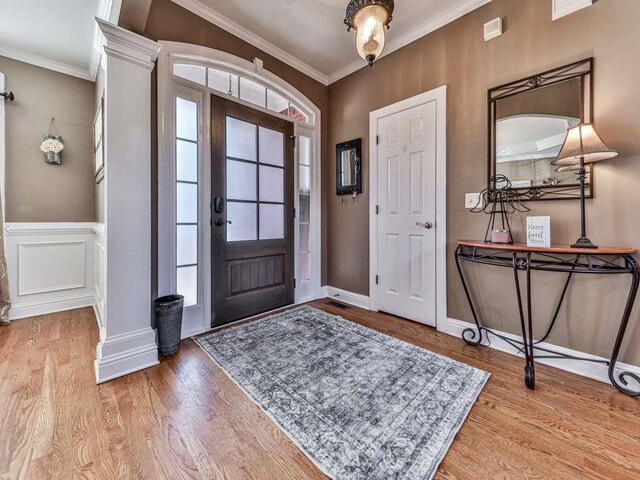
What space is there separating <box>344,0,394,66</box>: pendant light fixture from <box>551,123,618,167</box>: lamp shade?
1.24m

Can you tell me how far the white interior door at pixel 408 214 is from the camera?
2480 mm

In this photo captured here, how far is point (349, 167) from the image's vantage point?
10.5 ft

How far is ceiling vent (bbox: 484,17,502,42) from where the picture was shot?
2.03 m

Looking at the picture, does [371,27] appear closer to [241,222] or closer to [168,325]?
[241,222]

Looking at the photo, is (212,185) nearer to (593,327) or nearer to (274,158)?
(274,158)

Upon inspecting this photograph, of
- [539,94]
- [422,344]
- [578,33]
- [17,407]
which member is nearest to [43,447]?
[17,407]

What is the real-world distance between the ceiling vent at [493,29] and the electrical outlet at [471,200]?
1.21 m

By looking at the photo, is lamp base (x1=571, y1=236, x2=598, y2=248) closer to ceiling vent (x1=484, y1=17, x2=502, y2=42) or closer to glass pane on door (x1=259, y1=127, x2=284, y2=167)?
ceiling vent (x1=484, y1=17, x2=502, y2=42)

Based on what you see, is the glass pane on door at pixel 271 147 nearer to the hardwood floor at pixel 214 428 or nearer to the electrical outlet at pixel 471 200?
the electrical outlet at pixel 471 200

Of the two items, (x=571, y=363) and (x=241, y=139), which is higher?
(x=241, y=139)

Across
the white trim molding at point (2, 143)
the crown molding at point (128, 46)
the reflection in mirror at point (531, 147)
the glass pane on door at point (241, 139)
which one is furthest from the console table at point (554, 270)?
the white trim molding at point (2, 143)

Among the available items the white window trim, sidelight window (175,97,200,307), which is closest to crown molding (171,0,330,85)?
the white window trim

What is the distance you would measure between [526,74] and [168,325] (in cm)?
319

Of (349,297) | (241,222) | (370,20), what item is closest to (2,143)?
(241,222)
